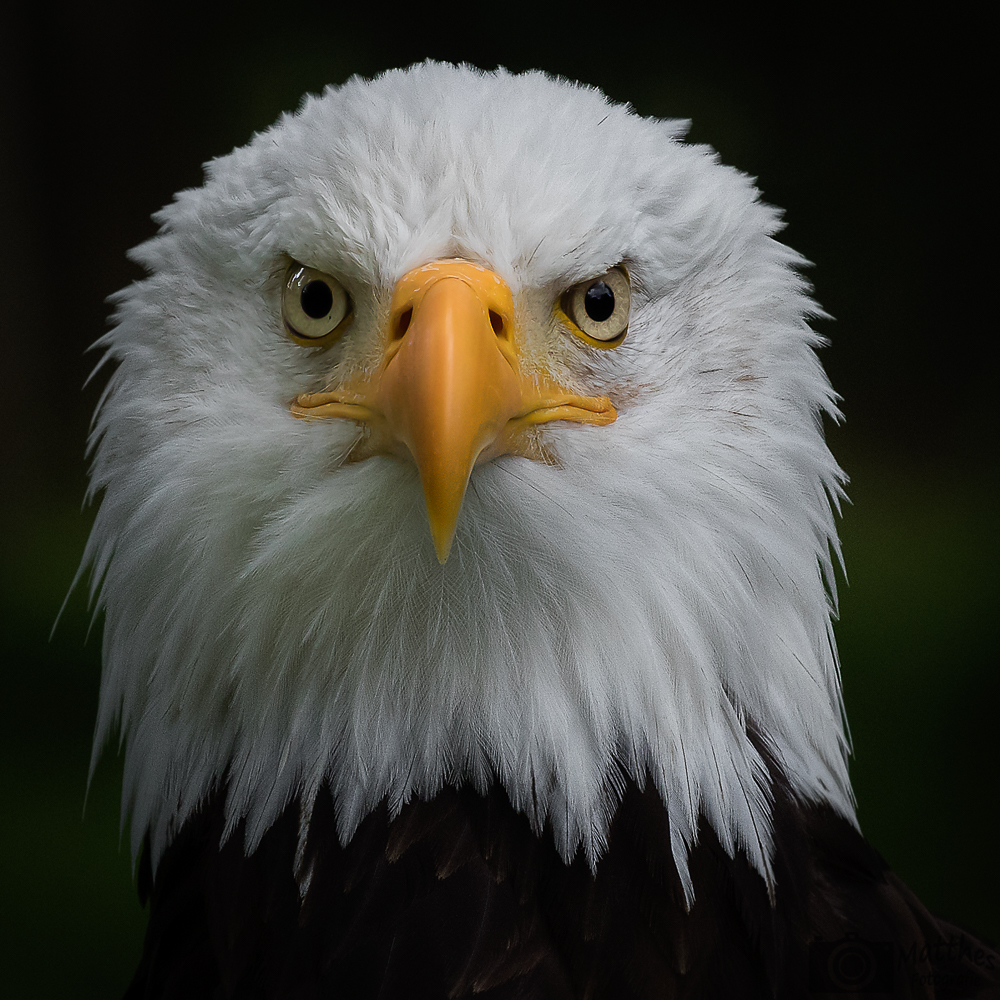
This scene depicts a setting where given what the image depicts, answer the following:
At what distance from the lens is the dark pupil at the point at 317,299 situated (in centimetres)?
108

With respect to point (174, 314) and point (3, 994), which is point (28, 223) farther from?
point (174, 314)

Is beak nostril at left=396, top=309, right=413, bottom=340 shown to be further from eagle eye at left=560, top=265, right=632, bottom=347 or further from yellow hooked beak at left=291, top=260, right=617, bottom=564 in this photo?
eagle eye at left=560, top=265, right=632, bottom=347

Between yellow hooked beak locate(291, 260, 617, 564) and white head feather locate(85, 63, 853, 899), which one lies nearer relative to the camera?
yellow hooked beak locate(291, 260, 617, 564)

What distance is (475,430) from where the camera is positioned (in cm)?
92

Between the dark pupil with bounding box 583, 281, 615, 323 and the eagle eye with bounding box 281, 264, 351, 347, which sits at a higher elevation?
the dark pupil with bounding box 583, 281, 615, 323

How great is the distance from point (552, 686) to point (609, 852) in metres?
0.17

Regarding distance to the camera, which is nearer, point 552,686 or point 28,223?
point 552,686

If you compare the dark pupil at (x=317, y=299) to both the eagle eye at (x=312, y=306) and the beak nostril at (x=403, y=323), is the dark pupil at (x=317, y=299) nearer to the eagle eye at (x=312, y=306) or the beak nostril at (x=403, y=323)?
the eagle eye at (x=312, y=306)

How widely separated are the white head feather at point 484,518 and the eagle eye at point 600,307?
0.02 m

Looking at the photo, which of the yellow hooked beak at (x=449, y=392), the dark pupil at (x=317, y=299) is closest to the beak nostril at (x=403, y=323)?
the yellow hooked beak at (x=449, y=392)

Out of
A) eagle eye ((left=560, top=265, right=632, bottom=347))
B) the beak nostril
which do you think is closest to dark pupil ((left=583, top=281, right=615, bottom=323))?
eagle eye ((left=560, top=265, right=632, bottom=347))

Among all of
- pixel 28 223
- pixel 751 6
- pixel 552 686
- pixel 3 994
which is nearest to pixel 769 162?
pixel 751 6

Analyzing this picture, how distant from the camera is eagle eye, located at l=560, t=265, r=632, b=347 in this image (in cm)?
110

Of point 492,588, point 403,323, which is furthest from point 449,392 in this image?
point 492,588
